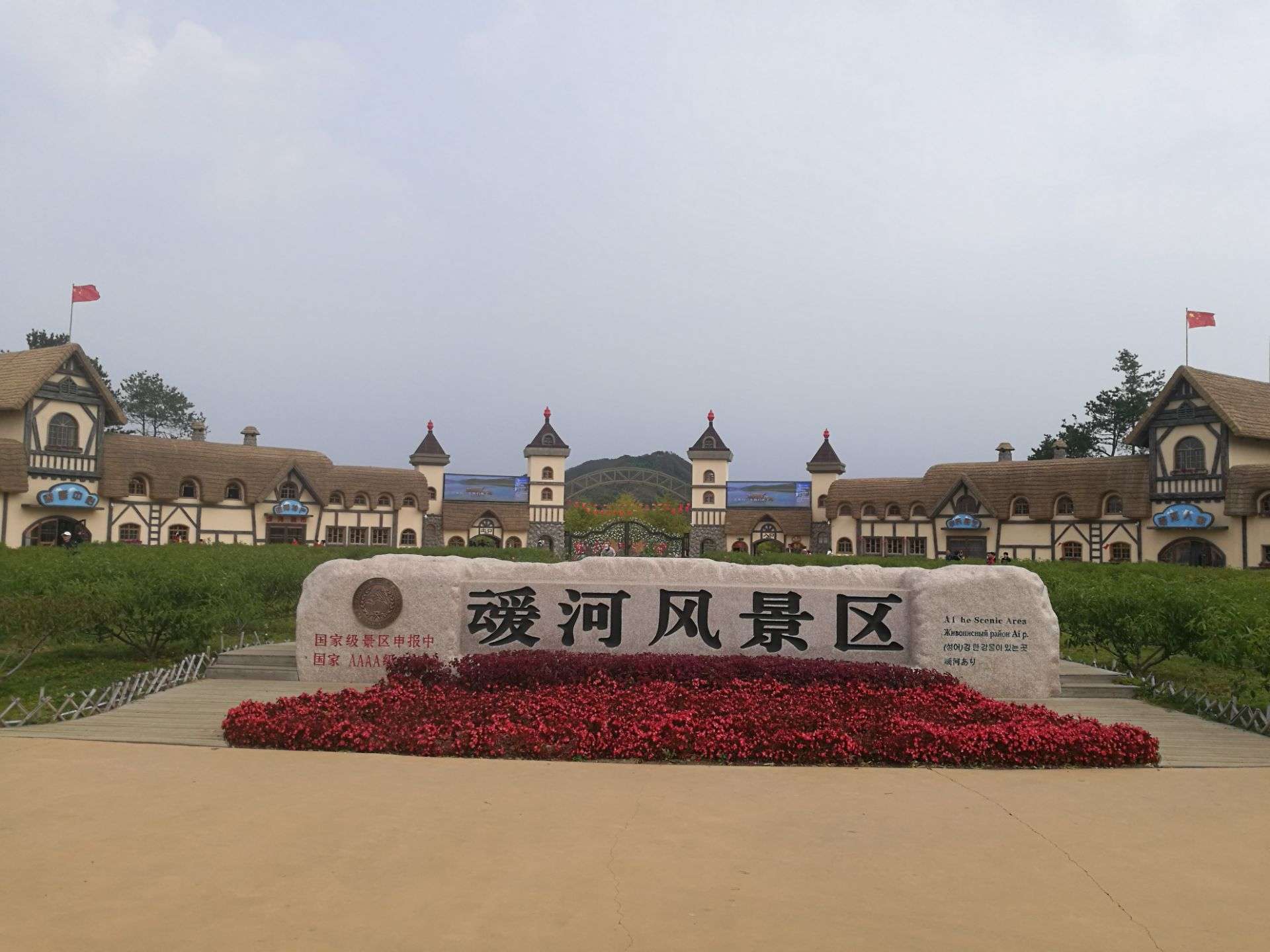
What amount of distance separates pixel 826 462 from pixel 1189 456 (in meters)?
17.7

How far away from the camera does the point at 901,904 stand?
15.6 feet

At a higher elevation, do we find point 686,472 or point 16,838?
point 686,472

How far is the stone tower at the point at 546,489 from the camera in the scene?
158ft

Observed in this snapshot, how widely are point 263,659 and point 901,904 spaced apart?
10226 mm

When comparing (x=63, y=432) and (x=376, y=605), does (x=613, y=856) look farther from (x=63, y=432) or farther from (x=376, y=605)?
(x=63, y=432)

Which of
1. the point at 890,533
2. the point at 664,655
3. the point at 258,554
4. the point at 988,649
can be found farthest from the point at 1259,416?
the point at 258,554

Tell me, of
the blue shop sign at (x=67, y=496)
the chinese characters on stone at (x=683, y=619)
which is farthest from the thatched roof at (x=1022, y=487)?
the blue shop sign at (x=67, y=496)

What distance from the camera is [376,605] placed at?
11922mm

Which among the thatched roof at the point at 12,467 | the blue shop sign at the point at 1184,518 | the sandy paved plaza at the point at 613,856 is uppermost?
the thatched roof at the point at 12,467

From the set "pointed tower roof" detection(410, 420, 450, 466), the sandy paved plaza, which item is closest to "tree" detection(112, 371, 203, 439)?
"pointed tower roof" detection(410, 420, 450, 466)

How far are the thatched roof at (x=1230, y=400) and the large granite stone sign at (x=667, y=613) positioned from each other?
25584mm

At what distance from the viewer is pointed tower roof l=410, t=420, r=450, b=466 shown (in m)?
48.7

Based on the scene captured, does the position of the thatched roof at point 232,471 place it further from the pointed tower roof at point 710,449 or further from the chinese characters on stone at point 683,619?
the chinese characters on stone at point 683,619

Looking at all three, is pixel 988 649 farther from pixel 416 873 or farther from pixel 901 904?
pixel 416 873
